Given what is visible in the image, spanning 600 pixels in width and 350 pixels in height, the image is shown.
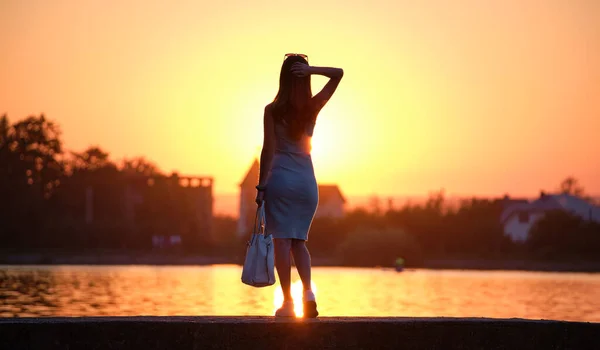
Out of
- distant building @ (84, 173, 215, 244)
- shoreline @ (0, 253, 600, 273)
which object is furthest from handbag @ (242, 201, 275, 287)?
distant building @ (84, 173, 215, 244)

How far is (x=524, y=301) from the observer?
32.9 metres

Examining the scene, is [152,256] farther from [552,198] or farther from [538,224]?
[552,198]

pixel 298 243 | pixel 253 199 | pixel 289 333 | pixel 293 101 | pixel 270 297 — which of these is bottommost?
pixel 270 297

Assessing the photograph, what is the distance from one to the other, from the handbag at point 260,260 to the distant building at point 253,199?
69547 mm

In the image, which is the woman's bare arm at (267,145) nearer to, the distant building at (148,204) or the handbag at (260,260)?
the handbag at (260,260)

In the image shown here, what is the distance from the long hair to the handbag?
0.60 meters

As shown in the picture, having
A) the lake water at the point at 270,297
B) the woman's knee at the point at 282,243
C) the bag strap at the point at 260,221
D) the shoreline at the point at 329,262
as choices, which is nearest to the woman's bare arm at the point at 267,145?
the bag strap at the point at 260,221

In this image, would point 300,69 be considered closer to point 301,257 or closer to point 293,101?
point 293,101

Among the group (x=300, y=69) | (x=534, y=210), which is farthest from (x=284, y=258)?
(x=534, y=210)

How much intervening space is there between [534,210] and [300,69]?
8514 centimetres

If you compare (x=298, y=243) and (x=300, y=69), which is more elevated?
(x=300, y=69)

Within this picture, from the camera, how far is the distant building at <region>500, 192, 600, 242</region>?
91.2 meters

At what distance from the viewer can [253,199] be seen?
284ft

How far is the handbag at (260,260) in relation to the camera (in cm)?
891
